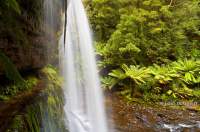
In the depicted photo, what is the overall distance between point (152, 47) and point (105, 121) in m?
4.84

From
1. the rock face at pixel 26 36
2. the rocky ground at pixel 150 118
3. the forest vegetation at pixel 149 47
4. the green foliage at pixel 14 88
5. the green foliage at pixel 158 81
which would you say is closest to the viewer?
the rock face at pixel 26 36

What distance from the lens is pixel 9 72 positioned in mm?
1736

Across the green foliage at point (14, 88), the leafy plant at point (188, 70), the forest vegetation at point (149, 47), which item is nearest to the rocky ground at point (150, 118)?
the forest vegetation at point (149, 47)

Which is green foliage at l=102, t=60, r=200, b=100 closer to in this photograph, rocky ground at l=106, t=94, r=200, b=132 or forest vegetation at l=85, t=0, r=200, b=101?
forest vegetation at l=85, t=0, r=200, b=101

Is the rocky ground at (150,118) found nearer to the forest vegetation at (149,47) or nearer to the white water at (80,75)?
the white water at (80,75)

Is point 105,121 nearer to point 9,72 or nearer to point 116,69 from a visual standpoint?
point 116,69

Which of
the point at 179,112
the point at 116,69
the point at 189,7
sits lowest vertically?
the point at 179,112

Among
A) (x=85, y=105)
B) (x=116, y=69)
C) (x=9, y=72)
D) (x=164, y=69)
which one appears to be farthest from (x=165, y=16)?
(x=9, y=72)

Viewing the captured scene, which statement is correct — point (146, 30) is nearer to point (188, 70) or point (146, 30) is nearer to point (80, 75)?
point (188, 70)

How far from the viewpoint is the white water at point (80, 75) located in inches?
318

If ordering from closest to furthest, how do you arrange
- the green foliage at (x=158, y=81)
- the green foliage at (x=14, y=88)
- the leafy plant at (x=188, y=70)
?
the green foliage at (x=14, y=88)
the green foliage at (x=158, y=81)
the leafy plant at (x=188, y=70)

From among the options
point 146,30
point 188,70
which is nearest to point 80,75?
point 146,30

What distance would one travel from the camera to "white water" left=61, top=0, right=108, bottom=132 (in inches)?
318

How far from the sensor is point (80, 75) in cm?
912
